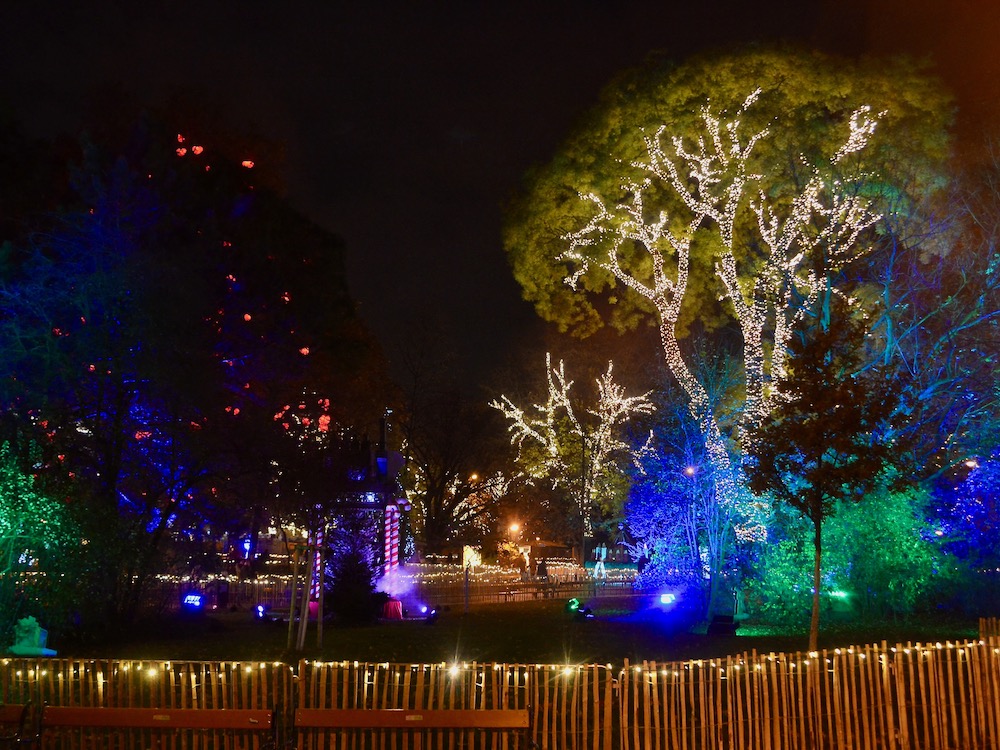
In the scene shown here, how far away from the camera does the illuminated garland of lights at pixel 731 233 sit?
21.8 metres

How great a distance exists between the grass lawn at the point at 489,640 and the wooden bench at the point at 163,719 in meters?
6.02

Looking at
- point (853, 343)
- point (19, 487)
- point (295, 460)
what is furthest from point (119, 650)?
point (853, 343)

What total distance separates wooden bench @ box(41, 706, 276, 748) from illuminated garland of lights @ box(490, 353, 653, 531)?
2989cm

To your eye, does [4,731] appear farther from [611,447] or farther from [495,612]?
[611,447]

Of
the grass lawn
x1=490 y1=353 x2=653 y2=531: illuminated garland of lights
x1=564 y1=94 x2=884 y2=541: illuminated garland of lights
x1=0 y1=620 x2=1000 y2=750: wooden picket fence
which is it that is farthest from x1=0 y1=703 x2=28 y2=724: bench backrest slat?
x1=490 y1=353 x2=653 y2=531: illuminated garland of lights

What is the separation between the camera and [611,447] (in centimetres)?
4141

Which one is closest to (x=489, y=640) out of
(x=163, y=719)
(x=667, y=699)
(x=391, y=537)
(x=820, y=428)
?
(x=820, y=428)

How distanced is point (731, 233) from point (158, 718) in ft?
57.5

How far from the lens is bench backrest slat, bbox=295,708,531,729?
7988 millimetres

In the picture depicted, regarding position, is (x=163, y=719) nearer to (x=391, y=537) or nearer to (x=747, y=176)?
(x=747, y=176)

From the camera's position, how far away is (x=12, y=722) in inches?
329

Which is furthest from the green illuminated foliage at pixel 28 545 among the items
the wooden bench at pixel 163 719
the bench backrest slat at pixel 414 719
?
the bench backrest slat at pixel 414 719

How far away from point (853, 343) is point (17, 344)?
43.8 feet

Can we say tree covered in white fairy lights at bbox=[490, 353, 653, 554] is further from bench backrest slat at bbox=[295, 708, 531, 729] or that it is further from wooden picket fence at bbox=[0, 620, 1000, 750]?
bench backrest slat at bbox=[295, 708, 531, 729]
